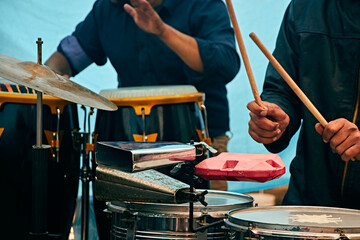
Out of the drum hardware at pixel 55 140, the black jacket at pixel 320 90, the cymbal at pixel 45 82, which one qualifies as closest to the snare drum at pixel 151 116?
the drum hardware at pixel 55 140

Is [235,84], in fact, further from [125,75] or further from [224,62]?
[125,75]

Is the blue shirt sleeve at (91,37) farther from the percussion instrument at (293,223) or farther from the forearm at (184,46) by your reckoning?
the percussion instrument at (293,223)

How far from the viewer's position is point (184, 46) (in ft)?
10.3

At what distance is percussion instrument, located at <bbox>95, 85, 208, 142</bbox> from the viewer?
2494mm

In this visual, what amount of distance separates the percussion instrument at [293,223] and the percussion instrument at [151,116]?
1005 mm

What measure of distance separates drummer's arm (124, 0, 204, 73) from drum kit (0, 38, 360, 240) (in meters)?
0.56

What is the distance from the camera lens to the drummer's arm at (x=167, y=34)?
3014 mm

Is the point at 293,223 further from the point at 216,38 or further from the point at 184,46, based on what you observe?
the point at 216,38

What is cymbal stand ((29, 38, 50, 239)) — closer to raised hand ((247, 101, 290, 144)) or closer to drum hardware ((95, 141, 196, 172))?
drum hardware ((95, 141, 196, 172))

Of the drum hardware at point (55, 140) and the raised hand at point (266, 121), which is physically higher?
the raised hand at point (266, 121)

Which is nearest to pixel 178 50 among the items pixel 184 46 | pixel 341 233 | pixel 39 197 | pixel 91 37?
pixel 184 46

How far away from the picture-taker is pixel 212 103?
3.45 metres

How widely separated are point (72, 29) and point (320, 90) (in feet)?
7.02

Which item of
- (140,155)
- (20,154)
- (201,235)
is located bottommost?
(201,235)
